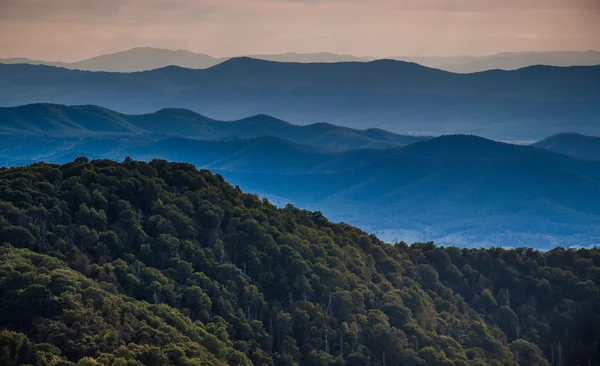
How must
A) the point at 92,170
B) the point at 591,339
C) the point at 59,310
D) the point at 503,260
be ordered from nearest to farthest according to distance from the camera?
1. the point at 59,310
2. the point at 92,170
3. the point at 591,339
4. the point at 503,260

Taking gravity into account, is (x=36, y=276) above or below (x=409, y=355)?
above

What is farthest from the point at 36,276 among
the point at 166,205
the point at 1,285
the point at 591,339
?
the point at 591,339

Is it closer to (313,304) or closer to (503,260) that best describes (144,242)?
(313,304)

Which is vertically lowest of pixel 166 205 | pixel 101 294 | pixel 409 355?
pixel 409 355

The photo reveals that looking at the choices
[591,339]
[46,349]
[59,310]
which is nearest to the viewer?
[46,349]

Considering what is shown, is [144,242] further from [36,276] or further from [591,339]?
[591,339]

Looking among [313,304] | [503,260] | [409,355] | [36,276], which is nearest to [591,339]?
[503,260]

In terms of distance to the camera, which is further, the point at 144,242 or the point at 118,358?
the point at 144,242
